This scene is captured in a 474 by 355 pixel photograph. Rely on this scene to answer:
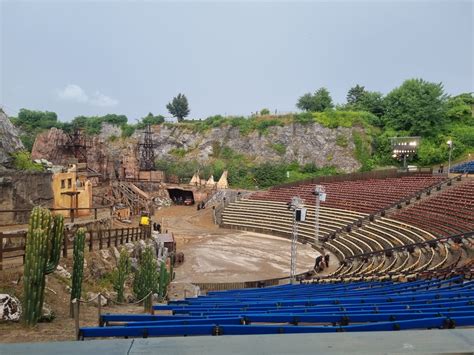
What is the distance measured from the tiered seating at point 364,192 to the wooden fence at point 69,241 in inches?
754

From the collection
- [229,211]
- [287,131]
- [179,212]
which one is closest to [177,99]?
[287,131]

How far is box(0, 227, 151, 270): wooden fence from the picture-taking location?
11.9 meters

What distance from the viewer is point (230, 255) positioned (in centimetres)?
2819

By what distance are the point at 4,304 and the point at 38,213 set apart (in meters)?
2.12

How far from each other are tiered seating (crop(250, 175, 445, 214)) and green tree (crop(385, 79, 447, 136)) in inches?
794

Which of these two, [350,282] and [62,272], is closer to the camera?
[62,272]

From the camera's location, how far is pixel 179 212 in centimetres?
4947

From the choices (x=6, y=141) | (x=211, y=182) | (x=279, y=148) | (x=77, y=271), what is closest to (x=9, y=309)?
(x=77, y=271)

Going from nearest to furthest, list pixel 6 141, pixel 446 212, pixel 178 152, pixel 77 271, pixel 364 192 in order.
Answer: pixel 77 271 < pixel 6 141 < pixel 446 212 < pixel 364 192 < pixel 178 152

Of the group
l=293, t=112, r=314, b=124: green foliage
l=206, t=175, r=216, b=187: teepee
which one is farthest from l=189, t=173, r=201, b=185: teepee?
l=293, t=112, r=314, b=124: green foliage

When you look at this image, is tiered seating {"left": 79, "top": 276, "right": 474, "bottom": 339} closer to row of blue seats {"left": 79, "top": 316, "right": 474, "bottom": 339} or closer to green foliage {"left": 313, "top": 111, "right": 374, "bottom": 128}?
row of blue seats {"left": 79, "top": 316, "right": 474, "bottom": 339}

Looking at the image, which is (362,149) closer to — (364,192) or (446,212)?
(364,192)

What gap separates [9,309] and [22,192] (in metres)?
14.5

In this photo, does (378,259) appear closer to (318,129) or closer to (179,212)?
(179,212)
